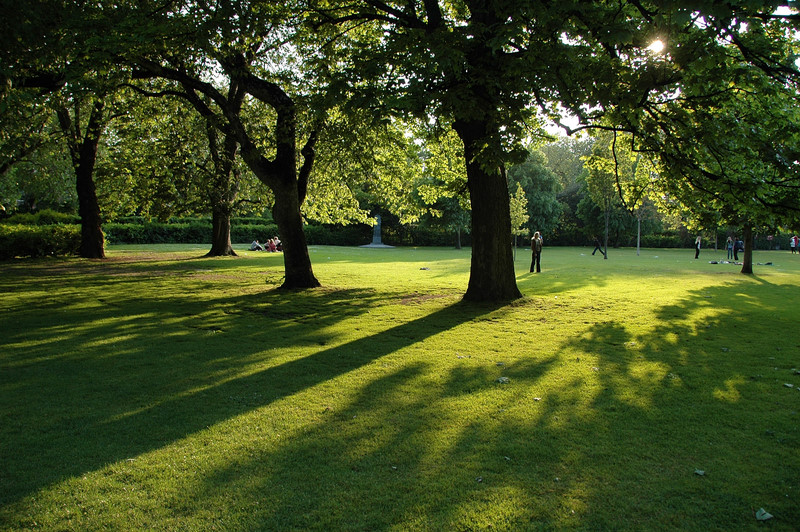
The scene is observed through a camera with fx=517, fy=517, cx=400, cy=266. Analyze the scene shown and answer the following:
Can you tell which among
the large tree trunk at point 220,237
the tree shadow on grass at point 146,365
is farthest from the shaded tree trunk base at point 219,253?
the tree shadow on grass at point 146,365

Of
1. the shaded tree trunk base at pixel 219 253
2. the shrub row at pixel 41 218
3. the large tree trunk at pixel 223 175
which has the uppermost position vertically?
the large tree trunk at pixel 223 175

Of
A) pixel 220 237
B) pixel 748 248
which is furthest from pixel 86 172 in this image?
pixel 748 248

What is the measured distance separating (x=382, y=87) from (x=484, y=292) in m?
5.92

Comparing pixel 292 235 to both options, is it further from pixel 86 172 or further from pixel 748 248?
pixel 748 248

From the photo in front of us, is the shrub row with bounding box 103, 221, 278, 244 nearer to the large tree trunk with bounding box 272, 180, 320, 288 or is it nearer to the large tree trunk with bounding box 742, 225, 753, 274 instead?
the large tree trunk with bounding box 272, 180, 320, 288

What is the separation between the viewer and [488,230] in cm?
1302

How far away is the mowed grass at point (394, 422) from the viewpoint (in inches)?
141

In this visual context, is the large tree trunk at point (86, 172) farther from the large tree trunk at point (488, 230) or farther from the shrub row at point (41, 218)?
the large tree trunk at point (488, 230)

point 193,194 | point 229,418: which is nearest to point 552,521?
point 229,418

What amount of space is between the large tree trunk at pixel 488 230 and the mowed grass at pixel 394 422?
211 centimetres

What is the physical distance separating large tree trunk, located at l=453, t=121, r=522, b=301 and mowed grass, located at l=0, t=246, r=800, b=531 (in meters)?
2.11

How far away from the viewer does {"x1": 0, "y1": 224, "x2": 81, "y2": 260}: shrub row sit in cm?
2350

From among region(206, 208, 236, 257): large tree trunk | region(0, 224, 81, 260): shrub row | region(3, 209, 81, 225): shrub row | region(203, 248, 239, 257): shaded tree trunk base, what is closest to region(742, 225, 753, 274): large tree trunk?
region(206, 208, 236, 257): large tree trunk

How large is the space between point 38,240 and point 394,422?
26209 millimetres
